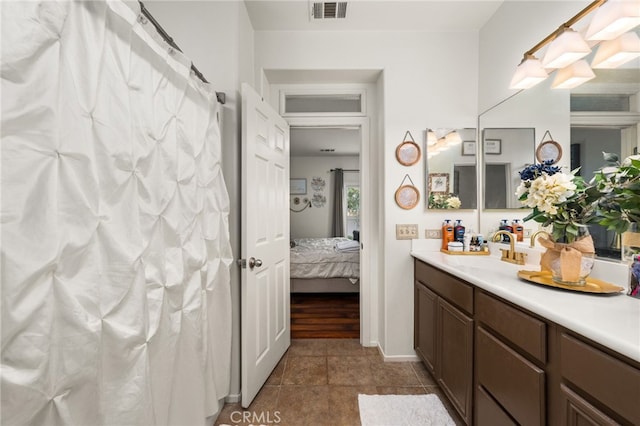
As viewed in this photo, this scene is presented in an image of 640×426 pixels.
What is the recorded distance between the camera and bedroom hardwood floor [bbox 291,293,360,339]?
9.35ft

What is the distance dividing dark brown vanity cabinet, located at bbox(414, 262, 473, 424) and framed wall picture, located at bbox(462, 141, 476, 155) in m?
1.06

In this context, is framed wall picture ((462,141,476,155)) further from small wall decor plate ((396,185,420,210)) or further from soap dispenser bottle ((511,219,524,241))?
soap dispenser bottle ((511,219,524,241))

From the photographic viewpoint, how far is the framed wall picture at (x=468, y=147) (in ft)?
7.82

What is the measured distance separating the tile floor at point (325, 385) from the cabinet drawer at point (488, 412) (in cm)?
40

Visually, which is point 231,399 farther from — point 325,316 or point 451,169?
point 451,169

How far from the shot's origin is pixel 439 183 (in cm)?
240

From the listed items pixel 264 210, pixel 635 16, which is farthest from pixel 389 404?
pixel 635 16

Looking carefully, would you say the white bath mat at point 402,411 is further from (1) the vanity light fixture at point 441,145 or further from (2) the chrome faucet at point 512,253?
(1) the vanity light fixture at point 441,145

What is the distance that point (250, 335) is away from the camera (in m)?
1.84

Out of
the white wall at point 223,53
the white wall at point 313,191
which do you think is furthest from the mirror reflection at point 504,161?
the white wall at point 313,191

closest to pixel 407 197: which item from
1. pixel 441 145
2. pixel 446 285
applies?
pixel 441 145

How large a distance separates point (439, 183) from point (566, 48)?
116cm

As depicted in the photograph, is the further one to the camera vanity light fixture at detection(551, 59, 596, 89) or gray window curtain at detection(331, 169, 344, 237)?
gray window curtain at detection(331, 169, 344, 237)

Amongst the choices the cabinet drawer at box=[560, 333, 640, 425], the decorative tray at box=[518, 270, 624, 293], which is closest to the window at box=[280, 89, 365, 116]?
the decorative tray at box=[518, 270, 624, 293]
